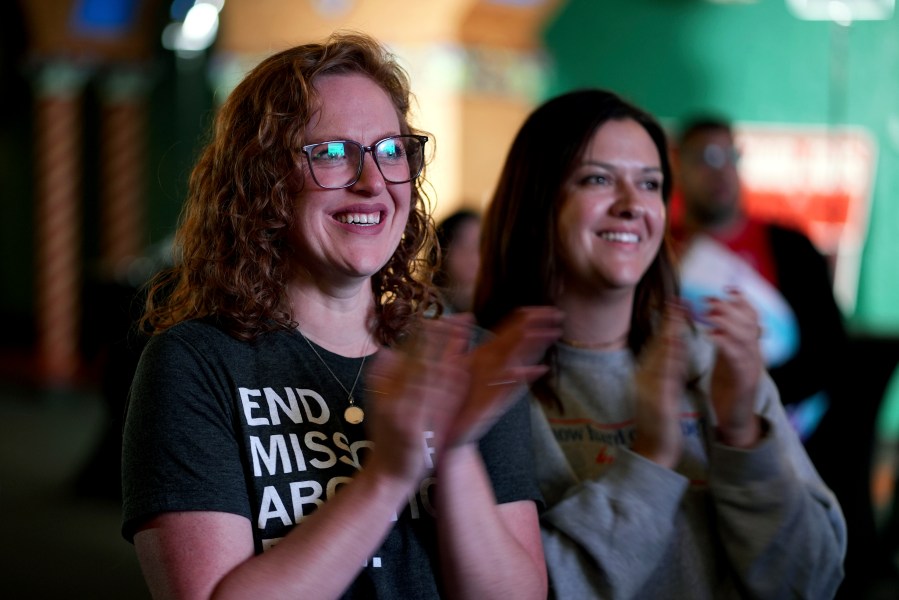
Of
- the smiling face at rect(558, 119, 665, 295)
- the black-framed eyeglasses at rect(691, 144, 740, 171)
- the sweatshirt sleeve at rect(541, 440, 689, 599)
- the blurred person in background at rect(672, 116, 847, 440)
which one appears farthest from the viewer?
the black-framed eyeglasses at rect(691, 144, 740, 171)

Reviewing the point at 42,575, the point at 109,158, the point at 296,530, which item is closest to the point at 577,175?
the point at 296,530

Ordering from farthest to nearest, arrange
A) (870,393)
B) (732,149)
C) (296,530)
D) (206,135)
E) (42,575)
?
(42,575)
(732,149)
(870,393)
(206,135)
(296,530)

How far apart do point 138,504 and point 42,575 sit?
3842 mm

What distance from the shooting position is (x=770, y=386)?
6.28 feet

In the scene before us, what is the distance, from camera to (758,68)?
854 centimetres

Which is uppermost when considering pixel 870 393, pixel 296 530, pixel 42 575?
pixel 296 530

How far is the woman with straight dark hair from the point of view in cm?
169

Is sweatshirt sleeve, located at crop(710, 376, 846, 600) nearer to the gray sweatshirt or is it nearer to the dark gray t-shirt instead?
the gray sweatshirt

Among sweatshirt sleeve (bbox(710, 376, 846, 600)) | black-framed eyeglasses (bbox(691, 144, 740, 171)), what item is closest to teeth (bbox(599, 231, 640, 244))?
sweatshirt sleeve (bbox(710, 376, 846, 600))

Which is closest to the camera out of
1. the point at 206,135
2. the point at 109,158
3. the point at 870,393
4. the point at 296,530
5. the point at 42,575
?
the point at 296,530

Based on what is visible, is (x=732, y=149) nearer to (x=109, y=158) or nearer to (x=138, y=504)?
(x=138, y=504)

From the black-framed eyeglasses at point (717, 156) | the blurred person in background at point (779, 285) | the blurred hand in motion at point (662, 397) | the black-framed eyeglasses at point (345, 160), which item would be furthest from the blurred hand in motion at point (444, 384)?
the black-framed eyeglasses at point (717, 156)

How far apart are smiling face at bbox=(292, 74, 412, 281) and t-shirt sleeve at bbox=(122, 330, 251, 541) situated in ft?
0.70

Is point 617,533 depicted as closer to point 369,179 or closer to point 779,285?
point 369,179
